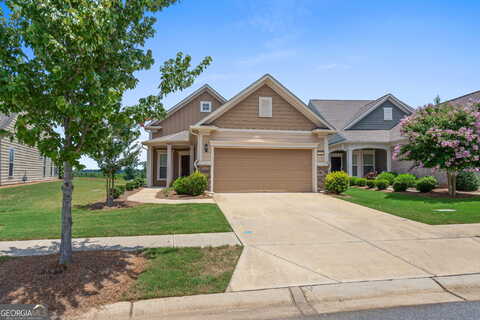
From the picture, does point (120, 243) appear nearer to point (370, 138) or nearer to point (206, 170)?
point (206, 170)

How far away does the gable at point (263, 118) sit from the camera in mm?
13953

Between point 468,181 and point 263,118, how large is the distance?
37.1ft

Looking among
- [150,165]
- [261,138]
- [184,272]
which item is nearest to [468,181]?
[261,138]

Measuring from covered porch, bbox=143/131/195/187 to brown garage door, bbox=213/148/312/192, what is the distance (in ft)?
16.6

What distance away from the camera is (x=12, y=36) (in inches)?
145

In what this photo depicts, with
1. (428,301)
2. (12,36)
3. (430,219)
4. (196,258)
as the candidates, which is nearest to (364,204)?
(430,219)

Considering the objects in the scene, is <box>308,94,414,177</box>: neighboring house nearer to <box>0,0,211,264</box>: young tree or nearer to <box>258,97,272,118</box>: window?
<box>258,97,272,118</box>: window

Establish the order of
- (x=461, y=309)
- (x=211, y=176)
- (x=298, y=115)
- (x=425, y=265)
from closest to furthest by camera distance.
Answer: (x=461, y=309) → (x=425, y=265) → (x=211, y=176) → (x=298, y=115)

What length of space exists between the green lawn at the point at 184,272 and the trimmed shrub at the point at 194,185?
7279 millimetres

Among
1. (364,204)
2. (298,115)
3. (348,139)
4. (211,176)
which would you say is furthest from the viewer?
(348,139)

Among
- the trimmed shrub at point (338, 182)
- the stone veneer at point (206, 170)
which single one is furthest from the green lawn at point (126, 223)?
the trimmed shrub at point (338, 182)

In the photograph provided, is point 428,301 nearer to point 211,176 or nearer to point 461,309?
point 461,309

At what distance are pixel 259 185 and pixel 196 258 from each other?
31.1 feet

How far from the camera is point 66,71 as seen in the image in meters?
3.73
